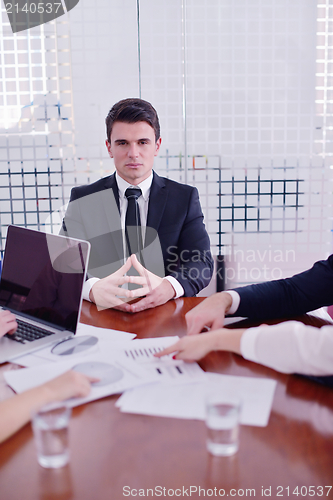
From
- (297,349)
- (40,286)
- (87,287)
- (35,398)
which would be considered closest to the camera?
(35,398)

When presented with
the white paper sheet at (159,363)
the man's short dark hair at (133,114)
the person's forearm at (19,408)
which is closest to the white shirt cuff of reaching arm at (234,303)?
the white paper sheet at (159,363)

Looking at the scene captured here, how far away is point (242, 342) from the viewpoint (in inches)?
40.7

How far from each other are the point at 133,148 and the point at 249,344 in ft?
4.85

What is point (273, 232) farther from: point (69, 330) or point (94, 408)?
point (94, 408)

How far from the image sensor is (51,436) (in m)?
0.71

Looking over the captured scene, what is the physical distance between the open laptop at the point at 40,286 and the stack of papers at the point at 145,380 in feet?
0.27

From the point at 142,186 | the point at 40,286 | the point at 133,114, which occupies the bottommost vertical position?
the point at 40,286

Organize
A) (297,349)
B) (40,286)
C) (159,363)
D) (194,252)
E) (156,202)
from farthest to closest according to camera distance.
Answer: (156,202), (194,252), (40,286), (159,363), (297,349)

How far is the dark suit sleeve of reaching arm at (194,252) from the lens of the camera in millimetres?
1941

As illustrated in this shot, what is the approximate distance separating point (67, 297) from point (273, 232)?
3.14 meters

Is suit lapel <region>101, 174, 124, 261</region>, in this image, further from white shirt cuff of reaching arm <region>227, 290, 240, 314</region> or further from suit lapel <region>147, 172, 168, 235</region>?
white shirt cuff of reaching arm <region>227, 290, 240, 314</region>

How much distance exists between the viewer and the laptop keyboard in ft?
4.05

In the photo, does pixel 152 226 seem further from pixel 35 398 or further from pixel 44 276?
pixel 35 398

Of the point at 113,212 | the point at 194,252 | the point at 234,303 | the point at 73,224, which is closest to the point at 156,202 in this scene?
the point at 113,212
